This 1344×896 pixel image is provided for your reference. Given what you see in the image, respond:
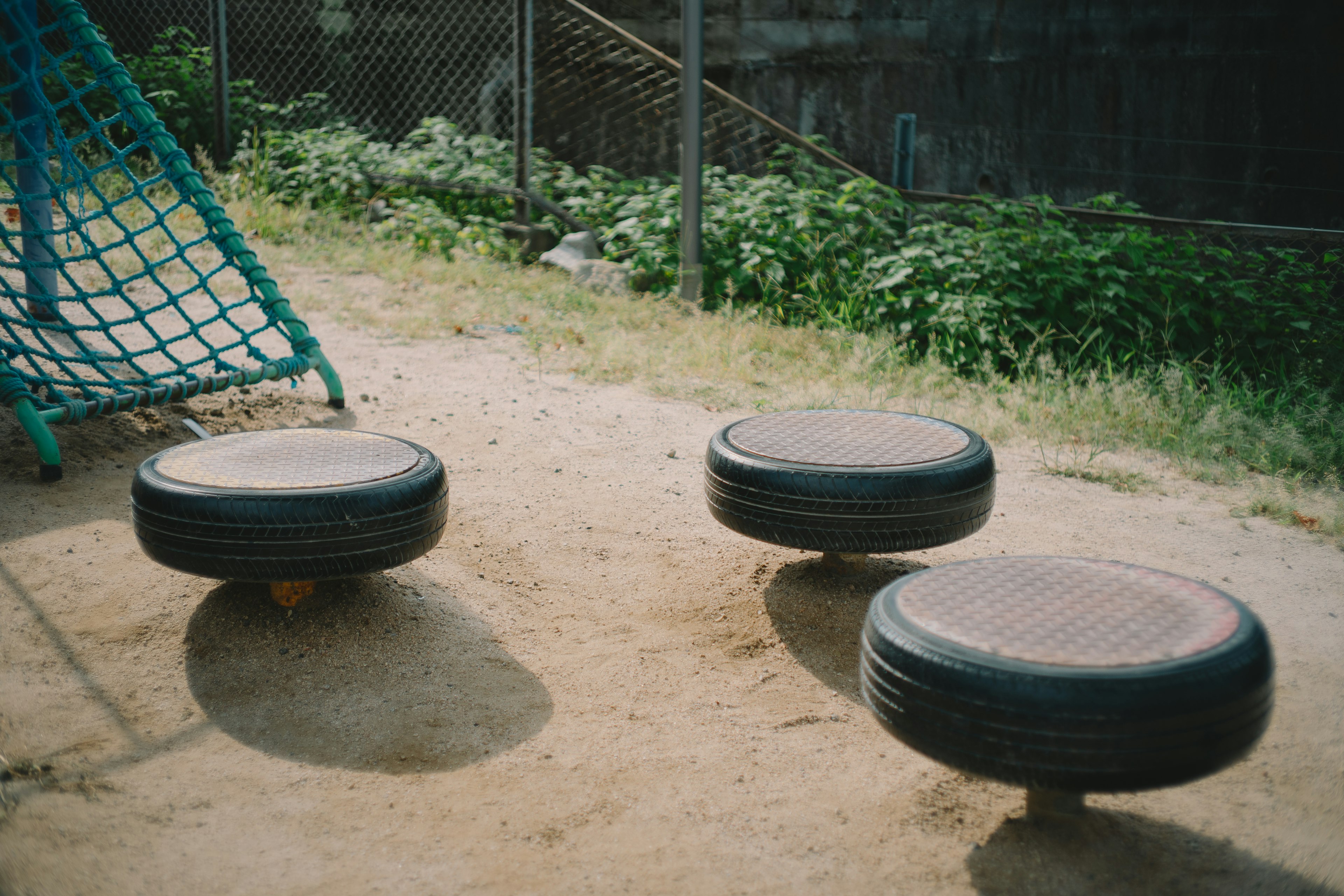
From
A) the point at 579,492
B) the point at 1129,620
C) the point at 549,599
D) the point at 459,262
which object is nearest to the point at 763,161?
the point at 459,262

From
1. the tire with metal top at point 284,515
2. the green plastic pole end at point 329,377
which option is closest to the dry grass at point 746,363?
the green plastic pole end at point 329,377

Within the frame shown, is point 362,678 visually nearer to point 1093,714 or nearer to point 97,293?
point 1093,714

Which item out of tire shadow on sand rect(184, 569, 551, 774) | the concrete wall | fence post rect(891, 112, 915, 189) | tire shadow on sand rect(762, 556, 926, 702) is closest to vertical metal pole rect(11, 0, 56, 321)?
tire shadow on sand rect(184, 569, 551, 774)

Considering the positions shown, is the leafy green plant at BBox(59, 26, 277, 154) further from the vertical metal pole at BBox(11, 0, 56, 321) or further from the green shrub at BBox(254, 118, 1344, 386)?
the vertical metal pole at BBox(11, 0, 56, 321)

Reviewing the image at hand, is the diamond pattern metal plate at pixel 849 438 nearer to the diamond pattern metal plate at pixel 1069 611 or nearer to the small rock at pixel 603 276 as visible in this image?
the diamond pattern metal plate at pixel 1069 611

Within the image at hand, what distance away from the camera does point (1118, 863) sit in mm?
1934

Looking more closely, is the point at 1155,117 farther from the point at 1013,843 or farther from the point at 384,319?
the point at 1013,843

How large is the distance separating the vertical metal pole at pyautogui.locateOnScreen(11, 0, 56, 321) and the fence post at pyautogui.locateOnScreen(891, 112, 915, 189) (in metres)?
5.14

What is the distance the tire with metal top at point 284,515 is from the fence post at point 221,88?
7196mm

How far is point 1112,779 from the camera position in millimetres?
1656

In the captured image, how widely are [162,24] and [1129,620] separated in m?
10.8

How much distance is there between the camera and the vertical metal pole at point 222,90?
27.9 feet

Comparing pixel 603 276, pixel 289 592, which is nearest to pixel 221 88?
pixel 603 276

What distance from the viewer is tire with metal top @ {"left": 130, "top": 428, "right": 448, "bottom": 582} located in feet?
8.09
